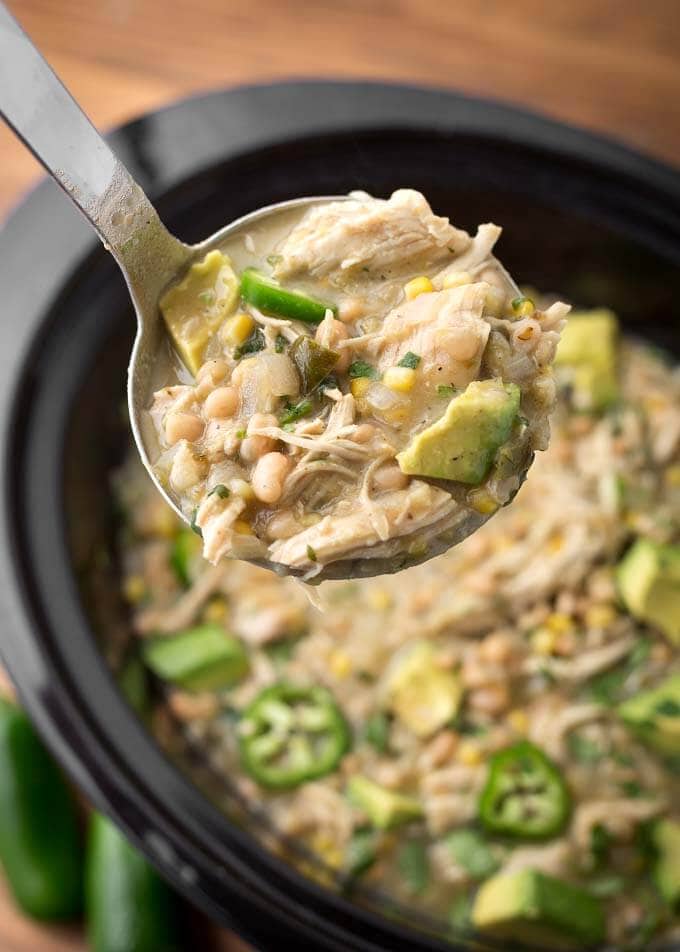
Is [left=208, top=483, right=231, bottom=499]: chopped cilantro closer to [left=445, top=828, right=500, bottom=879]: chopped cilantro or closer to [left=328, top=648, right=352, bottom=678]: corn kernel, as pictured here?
[left=328, top=648, right=352, bottom=678]: corn kernel

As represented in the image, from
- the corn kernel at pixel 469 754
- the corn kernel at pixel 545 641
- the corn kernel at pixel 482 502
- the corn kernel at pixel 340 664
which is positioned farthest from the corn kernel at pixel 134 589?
the corn kernel at pixel 482 502

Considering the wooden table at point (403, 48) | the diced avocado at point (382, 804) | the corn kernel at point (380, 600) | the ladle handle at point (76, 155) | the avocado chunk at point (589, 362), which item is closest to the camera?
the ladle handle at point (76, 155)

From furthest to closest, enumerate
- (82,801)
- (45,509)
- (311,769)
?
(82,801) → (311,769) → (45,509)

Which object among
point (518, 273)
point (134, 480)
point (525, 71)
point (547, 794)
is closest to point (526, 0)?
point (525, 71)

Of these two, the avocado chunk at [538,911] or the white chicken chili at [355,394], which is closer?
the white chicken chili at [355,394]

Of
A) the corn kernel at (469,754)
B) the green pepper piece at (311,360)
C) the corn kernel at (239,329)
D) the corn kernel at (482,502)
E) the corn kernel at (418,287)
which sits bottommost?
the corn kernel at (469,754)

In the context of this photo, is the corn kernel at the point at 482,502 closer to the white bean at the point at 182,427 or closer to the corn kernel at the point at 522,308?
the corn kernel at the point at 522,308

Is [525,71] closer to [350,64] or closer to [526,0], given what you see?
[526,0]
